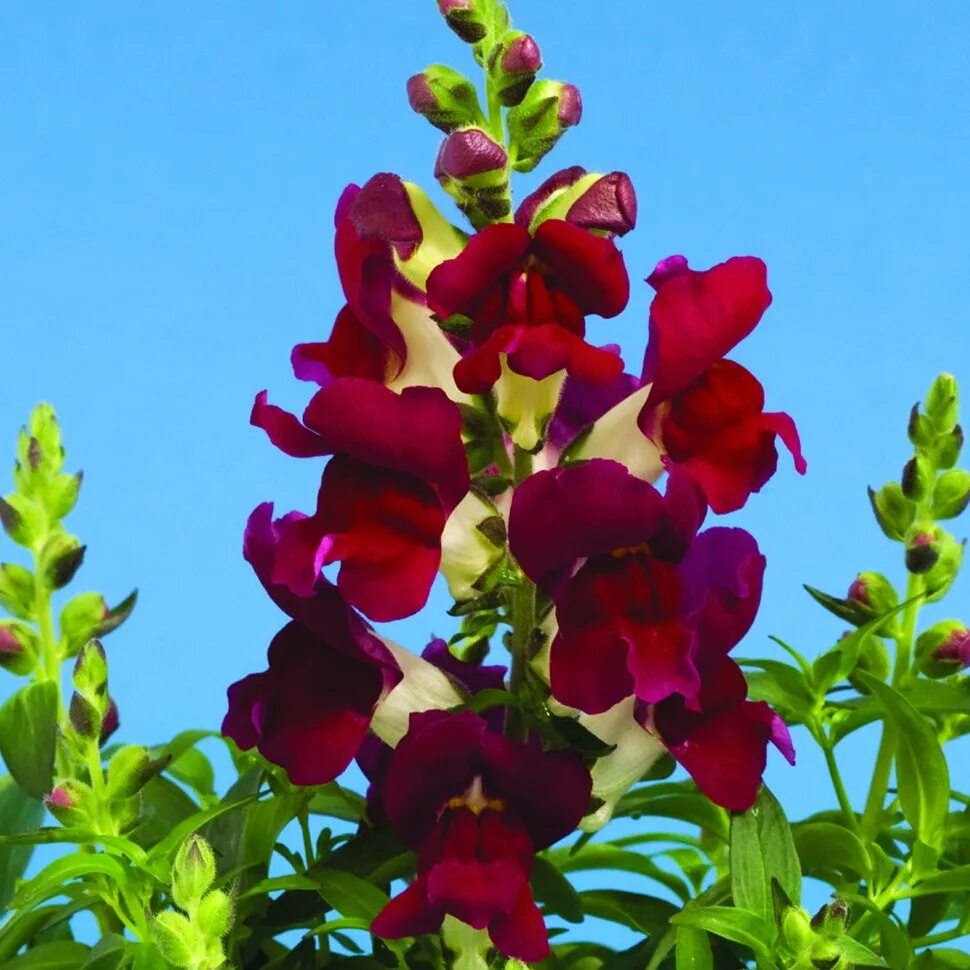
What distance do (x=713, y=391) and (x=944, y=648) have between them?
43 centimetres

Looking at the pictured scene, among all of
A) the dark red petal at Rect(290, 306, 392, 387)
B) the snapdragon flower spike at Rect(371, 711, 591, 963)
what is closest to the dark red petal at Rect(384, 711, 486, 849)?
the snapdragon flower spike at Rect(371, 711, 591, 963)

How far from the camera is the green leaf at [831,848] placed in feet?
4.34

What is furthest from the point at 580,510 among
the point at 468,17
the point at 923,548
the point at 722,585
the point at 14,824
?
the point at 14,824

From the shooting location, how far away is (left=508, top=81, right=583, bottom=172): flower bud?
1.20 m

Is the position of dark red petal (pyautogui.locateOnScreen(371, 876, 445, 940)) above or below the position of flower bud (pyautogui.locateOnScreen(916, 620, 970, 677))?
below

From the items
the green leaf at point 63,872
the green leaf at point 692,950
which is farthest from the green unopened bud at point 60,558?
the green leaf at point 692,950

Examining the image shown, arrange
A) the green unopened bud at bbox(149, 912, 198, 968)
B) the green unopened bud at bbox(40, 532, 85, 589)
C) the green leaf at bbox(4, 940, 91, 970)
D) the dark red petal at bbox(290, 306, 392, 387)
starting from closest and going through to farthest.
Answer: the green unopened bud at bbox(149, 912, 198, 968) → the dark red petal at bbox(290, 306, 392, 387) → the green leaf at bbox(4, 940, 91, 970) → the green unopened bud at bbox(40, 532, 85, 589)

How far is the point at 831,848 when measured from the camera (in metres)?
1.37

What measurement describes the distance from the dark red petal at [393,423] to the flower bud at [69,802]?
0.95 feet

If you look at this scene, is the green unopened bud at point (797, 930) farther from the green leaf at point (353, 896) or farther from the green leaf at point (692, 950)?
the green leaf at point (353, 896)

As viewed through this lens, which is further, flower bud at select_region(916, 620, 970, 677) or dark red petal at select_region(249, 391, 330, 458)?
flower bud at select_region(916, 620, 970, 677)

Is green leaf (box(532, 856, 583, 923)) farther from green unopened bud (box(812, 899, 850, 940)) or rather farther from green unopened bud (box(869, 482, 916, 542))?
green unopened bud (box(869, 482, 916, 542))

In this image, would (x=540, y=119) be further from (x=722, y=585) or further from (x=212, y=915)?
(x=212, y=915)

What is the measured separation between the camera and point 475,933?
1.17m
